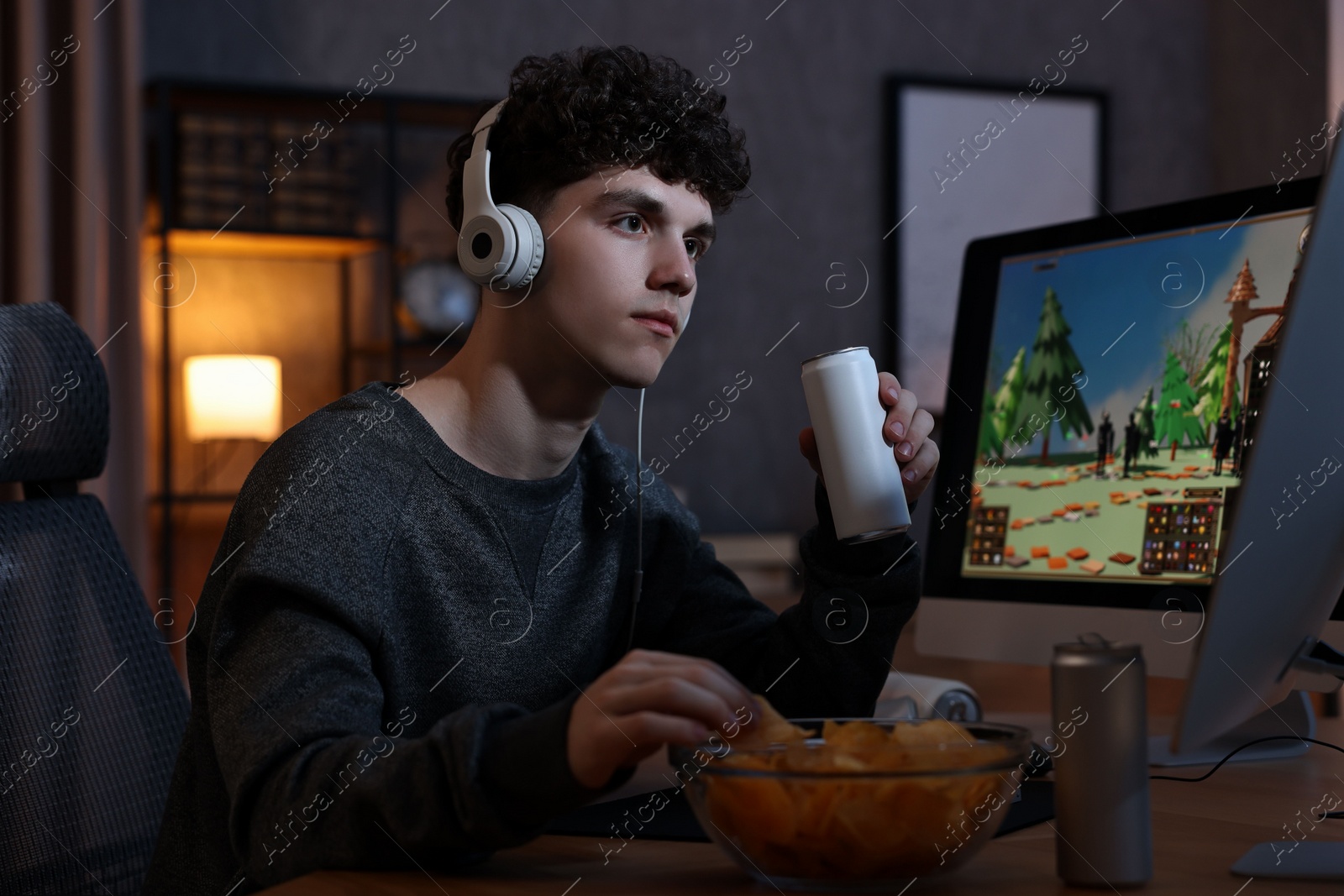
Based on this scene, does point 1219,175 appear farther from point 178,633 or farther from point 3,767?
point 3,767

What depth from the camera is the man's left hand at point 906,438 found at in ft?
3.24

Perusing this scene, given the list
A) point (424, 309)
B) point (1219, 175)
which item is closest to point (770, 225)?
point (424, 309)

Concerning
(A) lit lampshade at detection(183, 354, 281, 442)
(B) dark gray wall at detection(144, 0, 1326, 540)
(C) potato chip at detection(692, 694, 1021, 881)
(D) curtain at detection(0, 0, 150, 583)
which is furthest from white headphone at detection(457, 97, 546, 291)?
(B) dark gray wall at detection(144, 0, 1326, 540)

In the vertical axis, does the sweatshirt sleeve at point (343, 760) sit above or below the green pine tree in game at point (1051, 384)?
below

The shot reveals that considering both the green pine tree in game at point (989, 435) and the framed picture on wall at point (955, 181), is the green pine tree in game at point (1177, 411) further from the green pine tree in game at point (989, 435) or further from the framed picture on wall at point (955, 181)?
the framed picture on wall at point (955, 181)

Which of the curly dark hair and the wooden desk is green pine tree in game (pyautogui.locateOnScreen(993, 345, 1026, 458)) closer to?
the curly dark hair

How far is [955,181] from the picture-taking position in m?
3.73

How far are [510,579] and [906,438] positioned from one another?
1.14 ft

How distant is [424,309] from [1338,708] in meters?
2.30

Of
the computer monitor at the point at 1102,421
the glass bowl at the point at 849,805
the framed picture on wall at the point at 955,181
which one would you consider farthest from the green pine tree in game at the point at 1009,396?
the framed picture on wall at the point at 955,181

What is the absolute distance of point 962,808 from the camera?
617 mm

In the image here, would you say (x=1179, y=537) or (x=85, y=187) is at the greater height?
(x=85, y=187)

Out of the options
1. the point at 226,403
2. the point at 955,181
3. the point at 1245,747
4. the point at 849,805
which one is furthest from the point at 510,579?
the point at 955,181

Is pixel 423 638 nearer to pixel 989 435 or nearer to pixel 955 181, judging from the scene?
pixel 989 435
